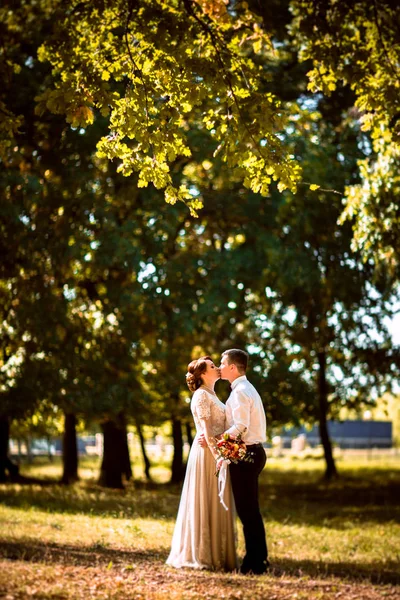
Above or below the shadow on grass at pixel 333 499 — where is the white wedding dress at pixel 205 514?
above

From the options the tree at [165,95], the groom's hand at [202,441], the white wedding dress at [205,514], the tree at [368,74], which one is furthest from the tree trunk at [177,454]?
the tree at [165,95]

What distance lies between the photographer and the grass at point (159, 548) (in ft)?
25.8

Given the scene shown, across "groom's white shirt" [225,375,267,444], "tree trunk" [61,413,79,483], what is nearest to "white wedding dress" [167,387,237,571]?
"groom's white shirt" [225,375,267,444]

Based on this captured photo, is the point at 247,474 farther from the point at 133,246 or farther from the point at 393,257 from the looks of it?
the point at 133,246

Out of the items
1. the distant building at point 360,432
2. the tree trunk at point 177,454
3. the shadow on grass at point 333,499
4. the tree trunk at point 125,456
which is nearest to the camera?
the shadow on grass at point 333,499

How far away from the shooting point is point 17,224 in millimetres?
18844

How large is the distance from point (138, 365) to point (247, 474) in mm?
14596

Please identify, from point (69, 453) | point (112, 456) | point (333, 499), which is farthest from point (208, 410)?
point (69, 453)

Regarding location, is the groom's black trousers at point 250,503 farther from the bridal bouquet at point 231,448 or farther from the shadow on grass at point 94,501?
the shadow on grass at point 94,501

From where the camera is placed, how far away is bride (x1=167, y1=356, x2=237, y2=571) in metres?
9.36

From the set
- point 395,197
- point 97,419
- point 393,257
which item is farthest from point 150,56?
point 97,419

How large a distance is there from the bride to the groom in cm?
17

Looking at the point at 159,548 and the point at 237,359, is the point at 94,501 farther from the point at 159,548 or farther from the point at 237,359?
the point at 237,359

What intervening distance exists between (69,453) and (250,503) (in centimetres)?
2032
